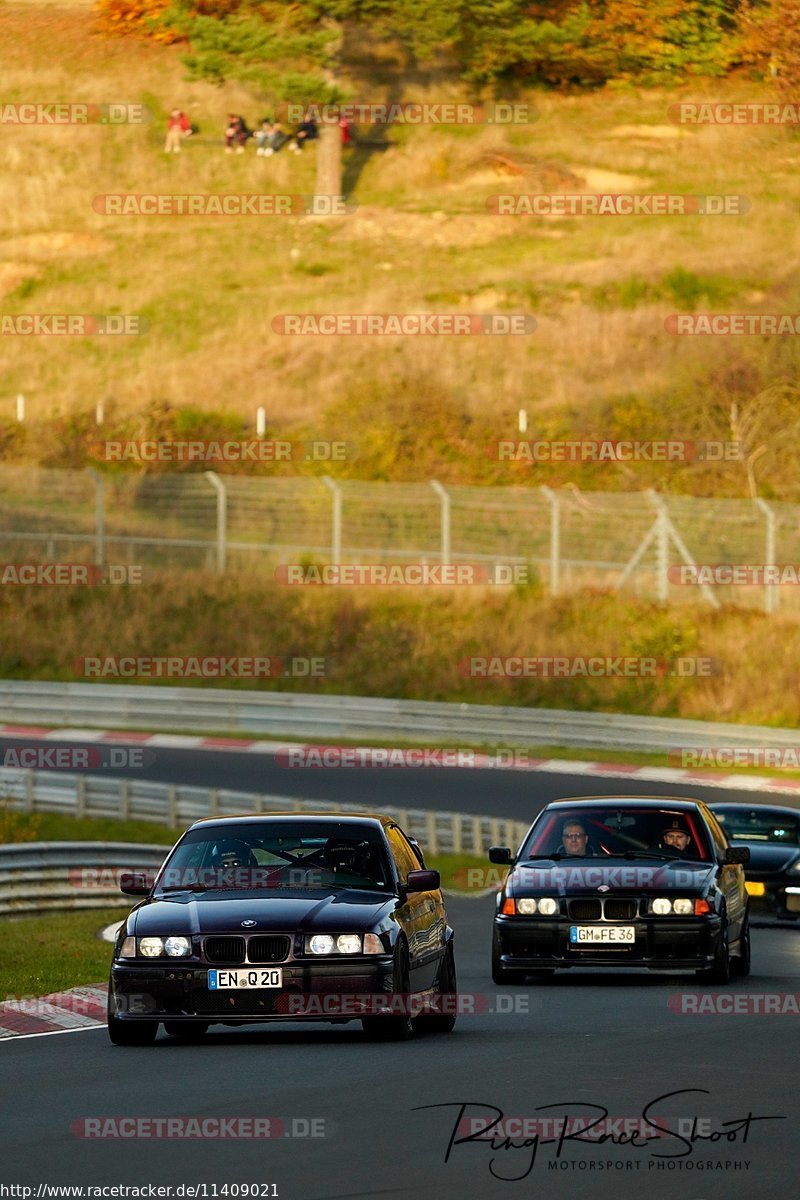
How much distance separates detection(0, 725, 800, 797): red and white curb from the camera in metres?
32.8

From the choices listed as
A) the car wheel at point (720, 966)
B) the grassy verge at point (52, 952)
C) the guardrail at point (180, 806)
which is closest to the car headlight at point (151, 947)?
the grassy verge at point (52, 952)

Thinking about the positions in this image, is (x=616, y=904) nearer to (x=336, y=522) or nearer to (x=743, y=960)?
(x=743, y=960)

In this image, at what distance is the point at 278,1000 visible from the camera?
37.3ft

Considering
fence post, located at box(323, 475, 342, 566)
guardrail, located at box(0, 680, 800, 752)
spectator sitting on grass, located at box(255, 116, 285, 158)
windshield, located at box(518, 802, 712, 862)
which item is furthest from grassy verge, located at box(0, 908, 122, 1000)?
spectator sitting on grass, located at box(255, 116, 285, 158)

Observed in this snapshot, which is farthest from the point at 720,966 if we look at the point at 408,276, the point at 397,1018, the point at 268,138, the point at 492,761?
the point at 268,138

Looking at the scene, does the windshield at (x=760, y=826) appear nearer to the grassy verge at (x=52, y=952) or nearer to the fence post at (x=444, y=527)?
the grassy verge at (x=52, y=952)

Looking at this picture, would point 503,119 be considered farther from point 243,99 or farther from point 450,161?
point 243,99

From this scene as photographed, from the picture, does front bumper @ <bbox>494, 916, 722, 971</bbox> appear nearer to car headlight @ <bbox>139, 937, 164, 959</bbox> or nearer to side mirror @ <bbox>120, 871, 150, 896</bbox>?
side mirror @ <bbox>120, 871, 150, 896</bbox>

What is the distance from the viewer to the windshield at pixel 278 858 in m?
12.3

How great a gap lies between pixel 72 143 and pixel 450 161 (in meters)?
13.9

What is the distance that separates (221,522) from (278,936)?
33333 millimetres

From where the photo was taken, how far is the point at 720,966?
1520 centimetres

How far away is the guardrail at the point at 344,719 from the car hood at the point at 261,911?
76.5 ft

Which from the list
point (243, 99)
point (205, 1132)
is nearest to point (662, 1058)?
point (205, 1132)
